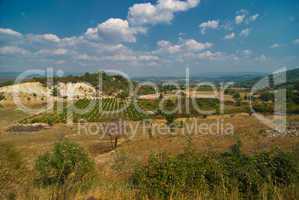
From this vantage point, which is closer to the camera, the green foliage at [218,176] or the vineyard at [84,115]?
the green foliage at [218,176]

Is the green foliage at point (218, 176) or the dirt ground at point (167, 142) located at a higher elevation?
the green foliage at point (218, 176)

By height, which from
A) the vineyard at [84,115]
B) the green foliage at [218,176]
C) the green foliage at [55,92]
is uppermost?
the green foliage at [55,92]

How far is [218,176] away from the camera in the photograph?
4.19 meters

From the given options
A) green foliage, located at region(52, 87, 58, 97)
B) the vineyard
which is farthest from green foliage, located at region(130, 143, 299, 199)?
green foliage, located at region(52, 87, 58, 97)

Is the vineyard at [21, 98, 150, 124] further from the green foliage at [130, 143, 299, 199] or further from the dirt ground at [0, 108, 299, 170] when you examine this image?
the green foliage at [130, 143, 299, 199]

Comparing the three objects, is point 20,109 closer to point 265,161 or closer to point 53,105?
point 53,105

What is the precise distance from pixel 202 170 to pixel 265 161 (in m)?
1.57

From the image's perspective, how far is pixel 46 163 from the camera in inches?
340

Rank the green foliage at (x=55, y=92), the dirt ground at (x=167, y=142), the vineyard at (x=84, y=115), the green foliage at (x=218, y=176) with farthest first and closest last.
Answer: the green foliage at (x=55, y=92), the vineyard at (x=84, y=115), the dirt ground at (x=167, y=142), the green foliage at (x=218, y=176)

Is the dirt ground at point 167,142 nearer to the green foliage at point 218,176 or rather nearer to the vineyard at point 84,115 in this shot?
the green foliage at point 218,176

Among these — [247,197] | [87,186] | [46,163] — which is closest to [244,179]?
[247,197]

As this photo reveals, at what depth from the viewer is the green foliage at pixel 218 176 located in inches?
145

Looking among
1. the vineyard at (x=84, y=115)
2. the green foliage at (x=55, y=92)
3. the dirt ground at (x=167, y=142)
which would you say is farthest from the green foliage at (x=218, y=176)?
the green foliage at (x=55, y=92)

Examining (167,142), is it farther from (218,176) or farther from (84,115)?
(84,115)
